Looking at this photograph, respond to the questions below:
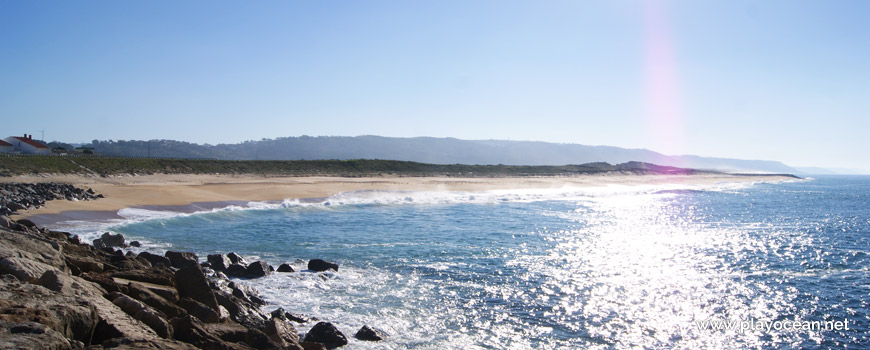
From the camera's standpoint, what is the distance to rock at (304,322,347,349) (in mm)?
8781

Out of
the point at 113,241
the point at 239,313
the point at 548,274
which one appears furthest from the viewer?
the point at 113,241

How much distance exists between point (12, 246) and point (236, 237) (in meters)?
11.9

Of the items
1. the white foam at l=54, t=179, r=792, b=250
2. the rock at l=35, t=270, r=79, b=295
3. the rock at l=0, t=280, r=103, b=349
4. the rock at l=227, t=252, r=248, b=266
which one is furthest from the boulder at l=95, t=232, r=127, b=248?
the rock at l=0, t=280, r=103, b=349

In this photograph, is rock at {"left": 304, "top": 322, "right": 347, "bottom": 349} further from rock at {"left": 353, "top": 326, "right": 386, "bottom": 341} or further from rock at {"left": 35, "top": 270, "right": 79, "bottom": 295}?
rock at {"left": 35, "top": 270, "right": 79, "bottom": 295}

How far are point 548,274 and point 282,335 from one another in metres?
8.67

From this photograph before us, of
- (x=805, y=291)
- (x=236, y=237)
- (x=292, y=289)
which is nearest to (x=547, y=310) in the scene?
(x=292, y=289)

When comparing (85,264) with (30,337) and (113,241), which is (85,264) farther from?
(113,241)

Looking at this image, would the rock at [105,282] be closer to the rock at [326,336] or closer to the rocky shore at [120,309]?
the rocky shore at [120,309]

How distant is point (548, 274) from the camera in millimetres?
14797

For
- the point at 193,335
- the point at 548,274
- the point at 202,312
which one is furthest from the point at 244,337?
the point at 548,274

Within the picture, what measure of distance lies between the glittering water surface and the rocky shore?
1.51 metres

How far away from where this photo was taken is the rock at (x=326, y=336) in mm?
8781

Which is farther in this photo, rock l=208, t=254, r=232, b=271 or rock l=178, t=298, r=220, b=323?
rock l=208, t=254, r=232, b=271

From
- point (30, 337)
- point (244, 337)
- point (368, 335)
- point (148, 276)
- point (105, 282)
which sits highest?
point (30, 337)
